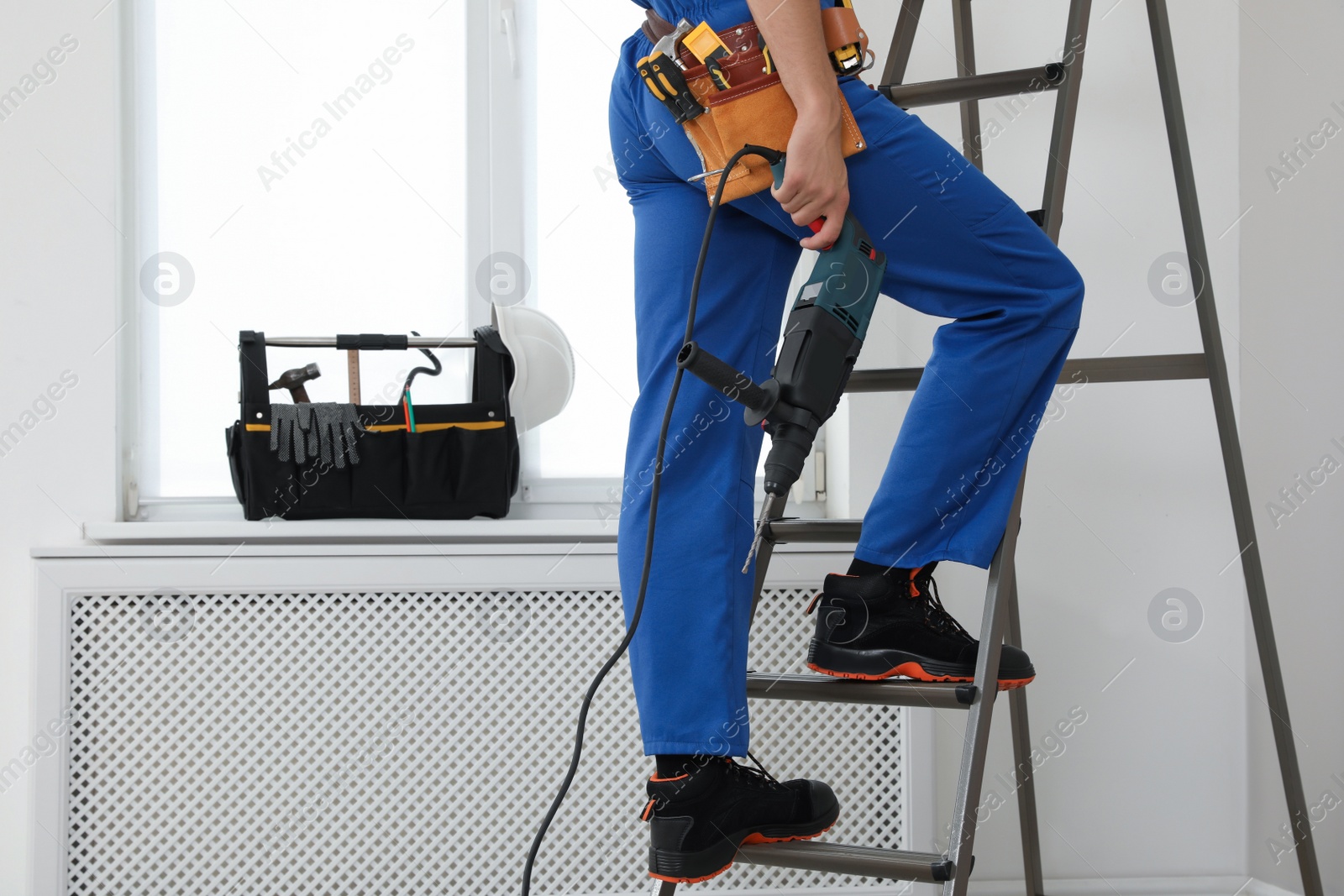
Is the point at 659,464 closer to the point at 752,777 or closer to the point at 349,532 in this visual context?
the point at 752,777

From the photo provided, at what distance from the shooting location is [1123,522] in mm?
1655

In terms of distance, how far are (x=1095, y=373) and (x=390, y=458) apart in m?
1.07

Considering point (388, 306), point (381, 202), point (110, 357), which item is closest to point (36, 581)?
point (110, 357)

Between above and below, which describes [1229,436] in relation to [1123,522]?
above

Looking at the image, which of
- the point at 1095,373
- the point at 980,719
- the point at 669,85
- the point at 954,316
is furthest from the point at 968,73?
the point at 980,719

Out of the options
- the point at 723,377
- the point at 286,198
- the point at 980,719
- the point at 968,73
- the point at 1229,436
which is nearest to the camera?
Answer: the point at 723,377

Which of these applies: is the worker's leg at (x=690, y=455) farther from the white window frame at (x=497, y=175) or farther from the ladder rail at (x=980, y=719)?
the white window frame at (x=497, y=175)

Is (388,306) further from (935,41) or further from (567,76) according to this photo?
(935,41)

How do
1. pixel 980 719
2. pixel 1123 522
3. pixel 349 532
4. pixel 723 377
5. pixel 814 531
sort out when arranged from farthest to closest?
pixel 1123 522 → pixel 349 532 → pixel 814 531 → pixel 980 719 → pixel 723 377

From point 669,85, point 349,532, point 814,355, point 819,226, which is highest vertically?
point 669,85

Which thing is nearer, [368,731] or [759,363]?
[759,363]

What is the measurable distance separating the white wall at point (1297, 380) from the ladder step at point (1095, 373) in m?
0.44

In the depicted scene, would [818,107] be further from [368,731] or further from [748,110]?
[368,731]

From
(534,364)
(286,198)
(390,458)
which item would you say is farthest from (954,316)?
(286,198)
